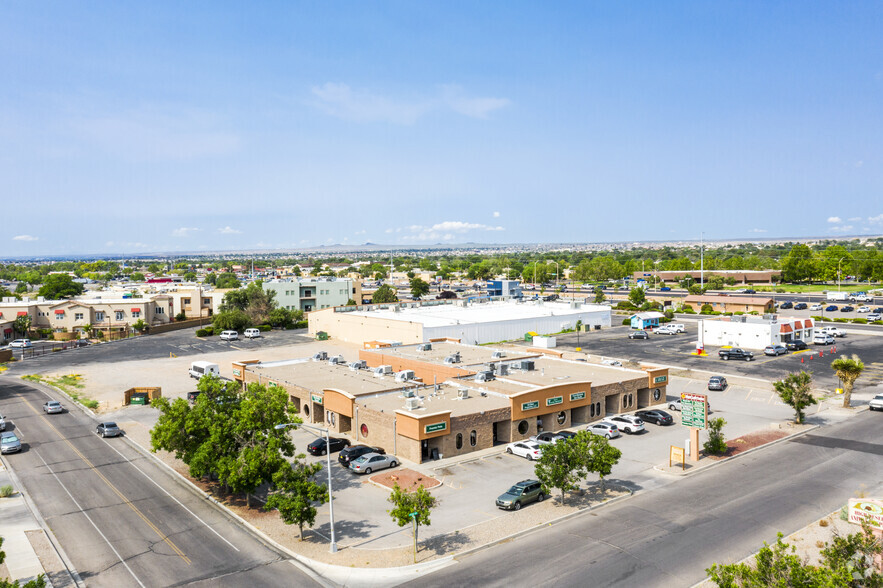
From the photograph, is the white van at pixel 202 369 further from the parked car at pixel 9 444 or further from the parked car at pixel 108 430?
the parked car at pixel 9 444

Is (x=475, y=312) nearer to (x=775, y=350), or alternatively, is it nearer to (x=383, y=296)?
(x=383, y=296)

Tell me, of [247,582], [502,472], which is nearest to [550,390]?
[502,472]

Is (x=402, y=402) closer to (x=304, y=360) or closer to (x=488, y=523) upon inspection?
(x=488, y=523)

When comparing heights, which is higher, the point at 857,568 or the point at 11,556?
the point at 857,568

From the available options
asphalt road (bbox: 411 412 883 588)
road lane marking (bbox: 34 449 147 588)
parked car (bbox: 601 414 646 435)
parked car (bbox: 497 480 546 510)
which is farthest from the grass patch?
parked car (bbox: 601 414 646 435)

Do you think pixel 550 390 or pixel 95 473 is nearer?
pixel 95 473

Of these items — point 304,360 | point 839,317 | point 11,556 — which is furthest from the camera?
point 839,317

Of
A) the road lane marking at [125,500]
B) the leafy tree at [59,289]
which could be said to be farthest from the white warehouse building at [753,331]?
the leafy tree at [59,289]
